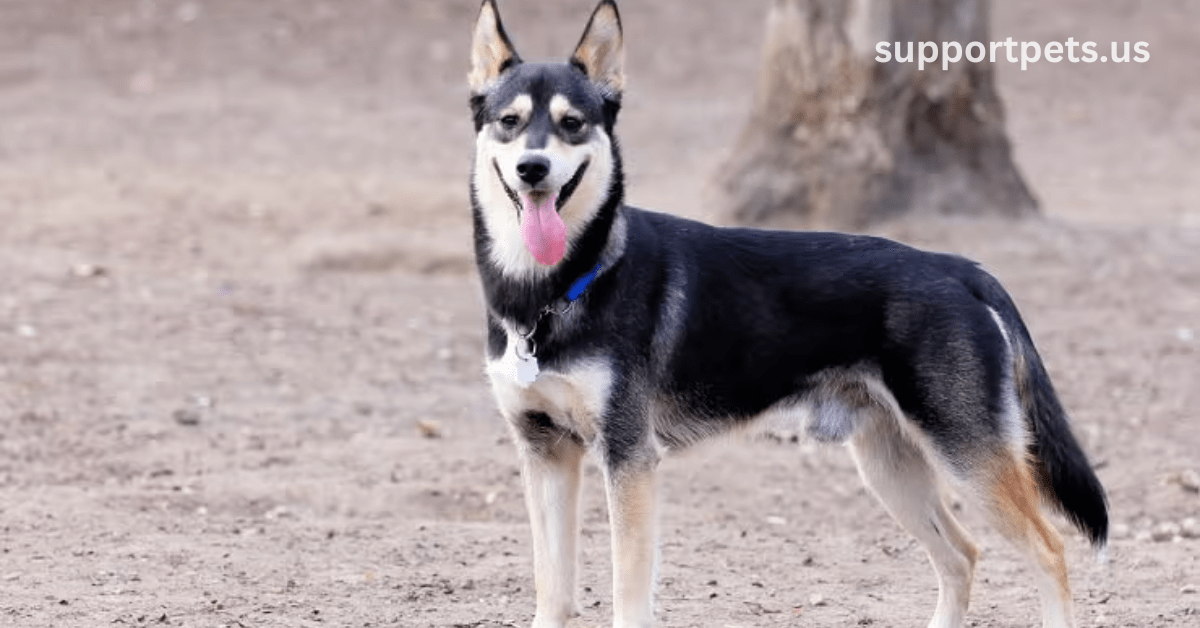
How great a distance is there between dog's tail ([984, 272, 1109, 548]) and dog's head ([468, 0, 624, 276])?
1.30 m

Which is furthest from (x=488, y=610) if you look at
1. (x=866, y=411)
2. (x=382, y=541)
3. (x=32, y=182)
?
(x=32, y=182)

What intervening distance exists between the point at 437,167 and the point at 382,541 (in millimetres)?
8726

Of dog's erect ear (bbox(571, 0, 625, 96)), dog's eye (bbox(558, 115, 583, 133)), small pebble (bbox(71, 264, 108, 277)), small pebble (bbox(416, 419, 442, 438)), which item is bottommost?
small pebble (bbox(416, 419, 442, 438))

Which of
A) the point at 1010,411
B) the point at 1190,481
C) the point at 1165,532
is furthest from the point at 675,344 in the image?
the point at 1190,481

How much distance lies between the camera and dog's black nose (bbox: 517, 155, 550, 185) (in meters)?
A: 5.61

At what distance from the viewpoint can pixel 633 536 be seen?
18.9ft

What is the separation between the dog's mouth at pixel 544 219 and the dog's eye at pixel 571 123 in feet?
0.34

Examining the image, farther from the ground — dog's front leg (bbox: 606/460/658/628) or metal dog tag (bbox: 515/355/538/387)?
metal dog tag (bbox: 515/355/538/387)

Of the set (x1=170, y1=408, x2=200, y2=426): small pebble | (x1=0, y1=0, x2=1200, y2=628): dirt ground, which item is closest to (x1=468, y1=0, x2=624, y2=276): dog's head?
(x1=0, y1=0, x2=1200, y2=628): dirt ground

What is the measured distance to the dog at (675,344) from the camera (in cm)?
578

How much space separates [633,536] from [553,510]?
35cm

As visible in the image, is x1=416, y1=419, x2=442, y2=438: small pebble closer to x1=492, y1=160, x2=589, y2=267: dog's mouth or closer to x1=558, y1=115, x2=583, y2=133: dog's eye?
x1=492, y1=160, x2=589, y2=267: dog's mouth

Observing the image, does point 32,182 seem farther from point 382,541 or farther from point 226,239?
point 382,541

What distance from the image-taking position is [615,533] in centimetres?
579
